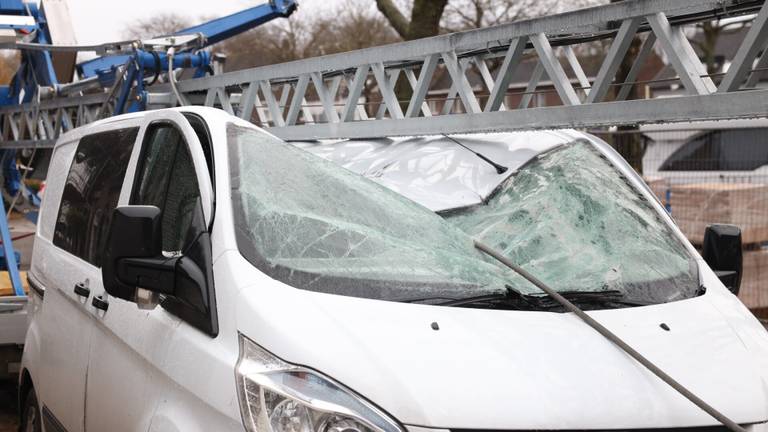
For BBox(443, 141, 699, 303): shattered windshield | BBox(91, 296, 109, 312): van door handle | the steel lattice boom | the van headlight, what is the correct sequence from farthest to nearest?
the steel lattice boom < BBox(91, 296, 109, 312): van door handle < BBox(443, 141, 699, 303): shattered windshield < the van headlight

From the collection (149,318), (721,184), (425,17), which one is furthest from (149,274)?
(425,17)

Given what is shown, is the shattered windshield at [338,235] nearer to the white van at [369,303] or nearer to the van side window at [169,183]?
the white van at [369,303]

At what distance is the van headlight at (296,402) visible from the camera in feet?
7.86

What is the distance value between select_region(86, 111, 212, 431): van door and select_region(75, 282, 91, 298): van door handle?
0.16 m

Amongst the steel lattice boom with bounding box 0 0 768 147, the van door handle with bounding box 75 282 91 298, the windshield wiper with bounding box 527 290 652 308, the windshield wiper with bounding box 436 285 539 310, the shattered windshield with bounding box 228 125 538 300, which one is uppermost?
the steel lattice boom with bounding box 0 0 768 147

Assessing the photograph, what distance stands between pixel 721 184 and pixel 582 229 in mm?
6763

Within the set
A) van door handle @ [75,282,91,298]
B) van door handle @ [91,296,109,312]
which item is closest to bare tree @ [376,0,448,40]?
van door handle @ [75,282,91,298]

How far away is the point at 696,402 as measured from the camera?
261cm

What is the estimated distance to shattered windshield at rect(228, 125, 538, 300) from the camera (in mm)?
2861

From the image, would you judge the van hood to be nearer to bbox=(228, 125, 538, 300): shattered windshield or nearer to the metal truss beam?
bbox=(228, 125, 538, 300): shattered windshield

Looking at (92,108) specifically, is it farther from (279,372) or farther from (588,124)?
(279,372)

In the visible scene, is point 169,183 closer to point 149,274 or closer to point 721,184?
point 149,274

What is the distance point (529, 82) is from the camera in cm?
566

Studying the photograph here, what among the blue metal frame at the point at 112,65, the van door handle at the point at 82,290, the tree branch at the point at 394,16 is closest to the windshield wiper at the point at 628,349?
the van door handle at the point at 82,290
